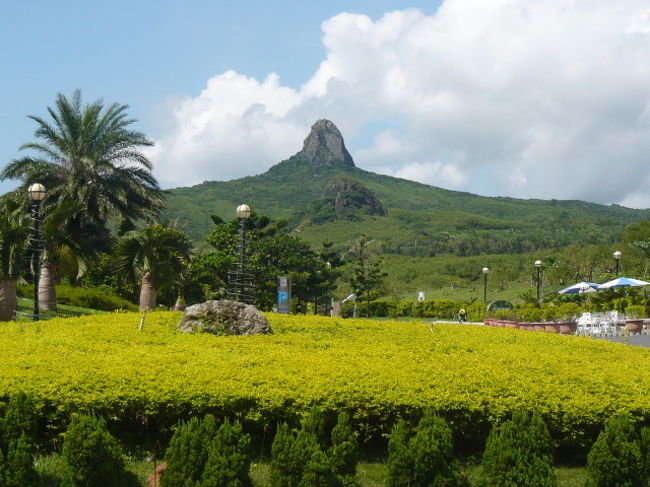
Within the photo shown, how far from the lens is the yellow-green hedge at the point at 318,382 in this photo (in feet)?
19.3

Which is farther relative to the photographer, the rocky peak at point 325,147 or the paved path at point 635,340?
the rocky peak at point 325,147

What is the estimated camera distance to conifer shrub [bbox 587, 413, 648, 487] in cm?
513

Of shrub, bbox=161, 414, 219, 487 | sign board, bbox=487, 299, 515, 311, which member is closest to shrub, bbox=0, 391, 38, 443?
shrub, bbox=161, 414, 219, 487

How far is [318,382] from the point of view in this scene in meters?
6.16

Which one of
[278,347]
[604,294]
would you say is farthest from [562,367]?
[604,294]

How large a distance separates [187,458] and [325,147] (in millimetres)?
178563

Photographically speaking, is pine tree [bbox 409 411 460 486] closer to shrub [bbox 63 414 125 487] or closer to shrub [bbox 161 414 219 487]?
shrub [bbox 161 414 219 487]

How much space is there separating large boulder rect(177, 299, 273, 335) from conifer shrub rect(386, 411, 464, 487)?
5141mm

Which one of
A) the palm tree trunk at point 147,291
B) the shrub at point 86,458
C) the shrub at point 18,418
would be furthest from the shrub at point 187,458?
the palm tree trunk at point 147,291

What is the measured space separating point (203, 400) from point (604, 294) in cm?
3239

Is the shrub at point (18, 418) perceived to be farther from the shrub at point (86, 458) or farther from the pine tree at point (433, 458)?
the pine tree at point (433, 458)

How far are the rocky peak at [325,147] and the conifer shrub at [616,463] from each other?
170310 millimetres

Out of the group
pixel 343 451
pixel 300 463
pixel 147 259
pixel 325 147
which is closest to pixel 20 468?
pixel 300 463

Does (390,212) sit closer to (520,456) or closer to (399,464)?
(520,456)
